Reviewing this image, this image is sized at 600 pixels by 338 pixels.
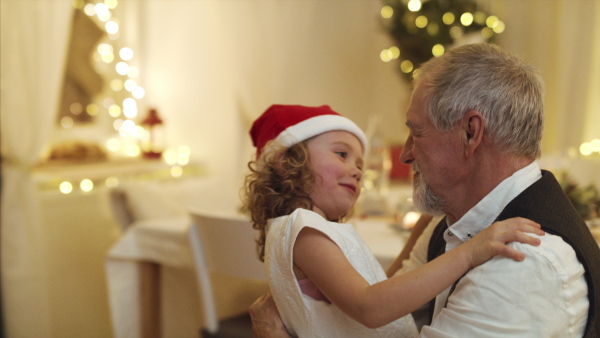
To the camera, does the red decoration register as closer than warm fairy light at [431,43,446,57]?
Yes

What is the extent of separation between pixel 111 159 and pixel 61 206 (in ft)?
2.28

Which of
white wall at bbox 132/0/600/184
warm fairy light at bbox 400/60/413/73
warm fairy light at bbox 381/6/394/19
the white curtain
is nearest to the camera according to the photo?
the white curtain

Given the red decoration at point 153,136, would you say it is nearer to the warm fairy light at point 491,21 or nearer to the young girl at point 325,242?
the warm fairy light at point 491,21

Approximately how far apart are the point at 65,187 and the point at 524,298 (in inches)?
133

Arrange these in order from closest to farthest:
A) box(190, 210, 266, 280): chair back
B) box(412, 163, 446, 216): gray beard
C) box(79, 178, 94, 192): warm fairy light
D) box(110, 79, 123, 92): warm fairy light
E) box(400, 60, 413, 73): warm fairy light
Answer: box(412, 163, 446, 216): gray beard
box(190, 210, 266, 280): chair back
box(79, 178, 94, 192): warm fairy light
box(110, 79, 123, 92): warm fairy light
box(400, 60, 413, 73): warm fairy light

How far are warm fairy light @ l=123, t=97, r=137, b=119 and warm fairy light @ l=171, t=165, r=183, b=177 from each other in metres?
0.59

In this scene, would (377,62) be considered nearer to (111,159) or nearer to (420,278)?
(111,159)

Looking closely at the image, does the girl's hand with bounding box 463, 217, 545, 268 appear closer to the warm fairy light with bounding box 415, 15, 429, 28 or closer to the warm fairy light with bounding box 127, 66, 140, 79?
the warm fairy light with bounding box 415, 15, 429, 28

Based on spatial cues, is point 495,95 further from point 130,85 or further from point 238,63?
point 130,85

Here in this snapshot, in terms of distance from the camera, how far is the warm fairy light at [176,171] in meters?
4.61

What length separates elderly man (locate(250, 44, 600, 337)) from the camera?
104cm

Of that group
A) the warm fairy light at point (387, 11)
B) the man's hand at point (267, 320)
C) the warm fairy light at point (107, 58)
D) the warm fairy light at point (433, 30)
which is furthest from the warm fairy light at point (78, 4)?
the man's hand at point (267, 320)

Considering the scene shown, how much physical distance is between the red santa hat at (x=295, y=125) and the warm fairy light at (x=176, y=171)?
9.74ft

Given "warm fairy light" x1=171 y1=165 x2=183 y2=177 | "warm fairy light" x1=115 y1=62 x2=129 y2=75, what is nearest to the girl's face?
"warm fairy light" x1=171 y1=165 x2=183 y2=177
